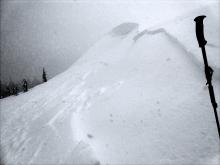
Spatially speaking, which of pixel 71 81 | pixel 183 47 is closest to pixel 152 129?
pixel 183 47

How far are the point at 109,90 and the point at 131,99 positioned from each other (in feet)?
7.42

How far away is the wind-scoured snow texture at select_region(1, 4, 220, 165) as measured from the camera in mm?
8172

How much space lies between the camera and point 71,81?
720 inches

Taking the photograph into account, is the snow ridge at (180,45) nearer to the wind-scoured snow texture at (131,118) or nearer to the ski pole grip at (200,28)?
the wind-scoured snow texture at (131,118)

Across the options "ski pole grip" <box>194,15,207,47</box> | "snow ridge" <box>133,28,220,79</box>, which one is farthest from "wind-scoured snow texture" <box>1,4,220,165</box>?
"ski pole grip" <box>194,15,207,47</box>

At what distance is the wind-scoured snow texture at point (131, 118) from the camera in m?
8.17

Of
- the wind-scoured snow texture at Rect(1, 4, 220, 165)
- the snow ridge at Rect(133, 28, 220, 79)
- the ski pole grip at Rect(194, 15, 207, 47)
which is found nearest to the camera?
the ski pole grip at Rect(194, 15, 207, 47)

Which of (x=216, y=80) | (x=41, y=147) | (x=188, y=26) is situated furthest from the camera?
(x=188, y=26)

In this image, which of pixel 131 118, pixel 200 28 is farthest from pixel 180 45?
pixel 200 28

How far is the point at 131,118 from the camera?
1013 centimetres

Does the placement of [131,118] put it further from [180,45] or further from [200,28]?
[180,45]

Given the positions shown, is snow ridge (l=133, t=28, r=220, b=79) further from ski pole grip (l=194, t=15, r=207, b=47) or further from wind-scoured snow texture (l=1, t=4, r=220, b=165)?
ski pole grip (l=194, t=15, r=207, b=47)

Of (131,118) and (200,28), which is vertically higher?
(200,28)

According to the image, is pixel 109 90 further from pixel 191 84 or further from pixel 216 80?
pixel 216 80
